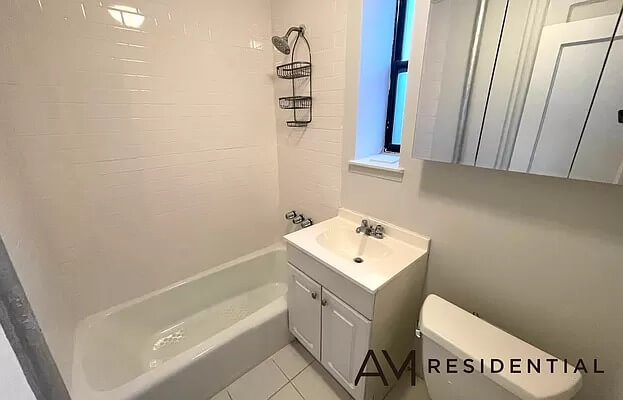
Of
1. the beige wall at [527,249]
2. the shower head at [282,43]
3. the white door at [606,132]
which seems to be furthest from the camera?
the shower head at [282,43]

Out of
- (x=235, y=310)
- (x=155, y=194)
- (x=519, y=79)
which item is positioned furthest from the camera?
(x=235, y=310)

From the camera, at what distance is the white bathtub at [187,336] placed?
1.22 m

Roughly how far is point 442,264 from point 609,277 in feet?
1.72

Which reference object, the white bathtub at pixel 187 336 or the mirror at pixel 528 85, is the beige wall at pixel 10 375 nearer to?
the white bathtub at pixel 187 336

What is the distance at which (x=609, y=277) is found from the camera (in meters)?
0.84

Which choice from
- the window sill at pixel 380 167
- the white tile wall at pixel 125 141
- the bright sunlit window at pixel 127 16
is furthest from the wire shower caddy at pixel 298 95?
the bright sunlit window at pixel 127 16

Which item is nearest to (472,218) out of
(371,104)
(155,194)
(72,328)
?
(371,104)

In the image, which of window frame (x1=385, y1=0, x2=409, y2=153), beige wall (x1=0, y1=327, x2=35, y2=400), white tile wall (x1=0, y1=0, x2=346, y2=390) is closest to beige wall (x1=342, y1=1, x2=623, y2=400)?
window frame (x1=385, y1=0, x2=409, y2=153)

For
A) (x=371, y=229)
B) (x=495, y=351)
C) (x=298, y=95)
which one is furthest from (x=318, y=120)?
(x=495, y=351)

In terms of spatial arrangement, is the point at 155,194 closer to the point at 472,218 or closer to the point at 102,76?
the point at 102,76

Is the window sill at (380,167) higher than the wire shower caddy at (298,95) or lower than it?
lower

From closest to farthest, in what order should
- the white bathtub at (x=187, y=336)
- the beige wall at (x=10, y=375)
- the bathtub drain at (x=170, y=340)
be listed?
the beige wall at (x=10, y=375), the white bathtub at (x=187, y=336), the bathtub drain at (x=170, y=340)

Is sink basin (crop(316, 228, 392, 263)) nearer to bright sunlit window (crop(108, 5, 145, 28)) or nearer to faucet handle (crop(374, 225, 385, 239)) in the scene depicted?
faucet handle (crop(374, 225, 385, 239))

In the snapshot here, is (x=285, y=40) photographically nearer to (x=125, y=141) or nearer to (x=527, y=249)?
(x=125, y=141)
